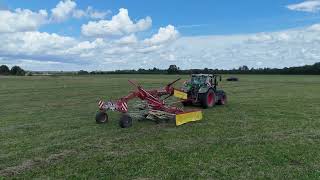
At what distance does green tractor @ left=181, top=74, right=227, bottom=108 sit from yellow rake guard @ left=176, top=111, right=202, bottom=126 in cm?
476

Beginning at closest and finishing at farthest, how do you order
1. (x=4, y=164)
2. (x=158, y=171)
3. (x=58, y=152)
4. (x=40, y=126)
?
(x=158, y=171) < (x=4, y=164) < (x=58, y=152) < (x=40, y=126)

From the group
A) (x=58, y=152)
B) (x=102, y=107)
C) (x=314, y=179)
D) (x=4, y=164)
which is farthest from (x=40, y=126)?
(x=314, y=179)

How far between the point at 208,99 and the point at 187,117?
5.72 metres

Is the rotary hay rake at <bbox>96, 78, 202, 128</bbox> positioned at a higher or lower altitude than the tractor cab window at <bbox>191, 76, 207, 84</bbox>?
lower

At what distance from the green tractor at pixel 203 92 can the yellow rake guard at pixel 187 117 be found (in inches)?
187

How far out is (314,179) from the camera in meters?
7.87

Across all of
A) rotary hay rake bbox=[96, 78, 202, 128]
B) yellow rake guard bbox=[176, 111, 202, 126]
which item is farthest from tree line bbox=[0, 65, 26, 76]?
yellow rake guard bbox=[176, 111, 202, 126]

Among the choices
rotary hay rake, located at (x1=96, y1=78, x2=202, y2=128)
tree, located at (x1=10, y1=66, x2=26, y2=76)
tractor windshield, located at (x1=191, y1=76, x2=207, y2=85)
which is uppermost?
tractor windshield, located at (x1=191, y1=76, x2=207, y2=85)

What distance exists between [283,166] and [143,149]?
326cm

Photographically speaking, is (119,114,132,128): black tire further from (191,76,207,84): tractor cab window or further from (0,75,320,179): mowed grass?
(191,76,207,84): tractor cab window

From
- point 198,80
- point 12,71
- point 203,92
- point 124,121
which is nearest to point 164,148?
point 124,121

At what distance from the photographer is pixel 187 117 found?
14.9m

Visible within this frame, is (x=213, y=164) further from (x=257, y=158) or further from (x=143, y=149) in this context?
(x=143, y=149)

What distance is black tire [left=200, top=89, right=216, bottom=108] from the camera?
2014 cm
